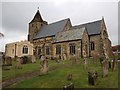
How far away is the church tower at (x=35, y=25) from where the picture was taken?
59891 mm

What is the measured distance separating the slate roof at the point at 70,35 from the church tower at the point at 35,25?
1417 centimetres

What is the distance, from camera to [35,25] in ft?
200

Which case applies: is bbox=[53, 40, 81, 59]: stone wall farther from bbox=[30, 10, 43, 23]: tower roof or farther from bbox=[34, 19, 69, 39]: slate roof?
bbox=[30, 10, 43, 23]: tower roof

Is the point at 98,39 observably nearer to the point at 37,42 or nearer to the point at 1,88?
the point at 37,42

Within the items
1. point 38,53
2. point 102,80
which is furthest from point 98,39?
point 102,80

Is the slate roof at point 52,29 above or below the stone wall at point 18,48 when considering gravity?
above

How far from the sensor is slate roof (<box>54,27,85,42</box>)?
41.8m

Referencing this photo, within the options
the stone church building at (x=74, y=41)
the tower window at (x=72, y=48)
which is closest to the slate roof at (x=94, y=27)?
the stone church building at (x=74, y=41)

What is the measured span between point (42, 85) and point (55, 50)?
32122 millimetres

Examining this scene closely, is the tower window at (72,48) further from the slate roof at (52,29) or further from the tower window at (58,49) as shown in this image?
the slate roof at (52,29)

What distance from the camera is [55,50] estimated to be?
46.0 metres

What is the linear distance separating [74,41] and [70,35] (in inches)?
103

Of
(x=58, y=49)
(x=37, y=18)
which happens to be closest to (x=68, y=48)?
(x=58, y=49)

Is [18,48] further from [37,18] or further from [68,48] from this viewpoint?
[37,18]
